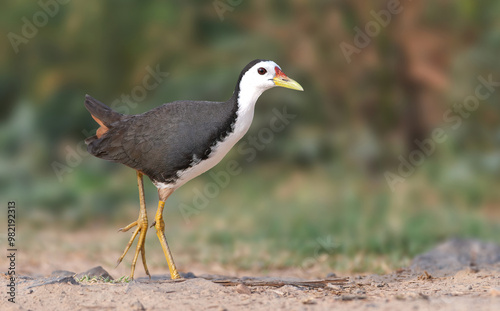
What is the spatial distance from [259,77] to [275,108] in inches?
173

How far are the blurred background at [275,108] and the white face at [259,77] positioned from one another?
307 centimetres

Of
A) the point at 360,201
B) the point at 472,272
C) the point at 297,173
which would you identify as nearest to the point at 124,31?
the point at 297,173

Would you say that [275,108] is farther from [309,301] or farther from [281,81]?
[309,301]

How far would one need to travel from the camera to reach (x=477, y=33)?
9391 millimetres

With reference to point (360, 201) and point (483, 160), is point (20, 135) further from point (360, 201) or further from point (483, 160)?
point (483, 160)

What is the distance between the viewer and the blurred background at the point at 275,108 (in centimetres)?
820

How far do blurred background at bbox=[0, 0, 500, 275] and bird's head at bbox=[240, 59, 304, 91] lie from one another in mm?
3059

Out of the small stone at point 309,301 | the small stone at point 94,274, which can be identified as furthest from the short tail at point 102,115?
the small stone at point 309,301

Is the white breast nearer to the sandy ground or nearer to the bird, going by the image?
the bird

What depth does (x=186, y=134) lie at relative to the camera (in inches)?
186

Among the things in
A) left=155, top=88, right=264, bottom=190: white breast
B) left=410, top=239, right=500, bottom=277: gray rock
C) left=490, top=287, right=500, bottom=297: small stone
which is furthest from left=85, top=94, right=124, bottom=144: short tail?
left=490, top=287, right=500, bottom=297: small stone

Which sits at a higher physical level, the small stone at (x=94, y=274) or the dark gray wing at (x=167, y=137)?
the dark gray wing at (x=167, y=137)

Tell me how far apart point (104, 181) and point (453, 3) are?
5.22 meters

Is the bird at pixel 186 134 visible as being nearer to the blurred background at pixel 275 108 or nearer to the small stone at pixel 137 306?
the small stone at pixel 137 306
